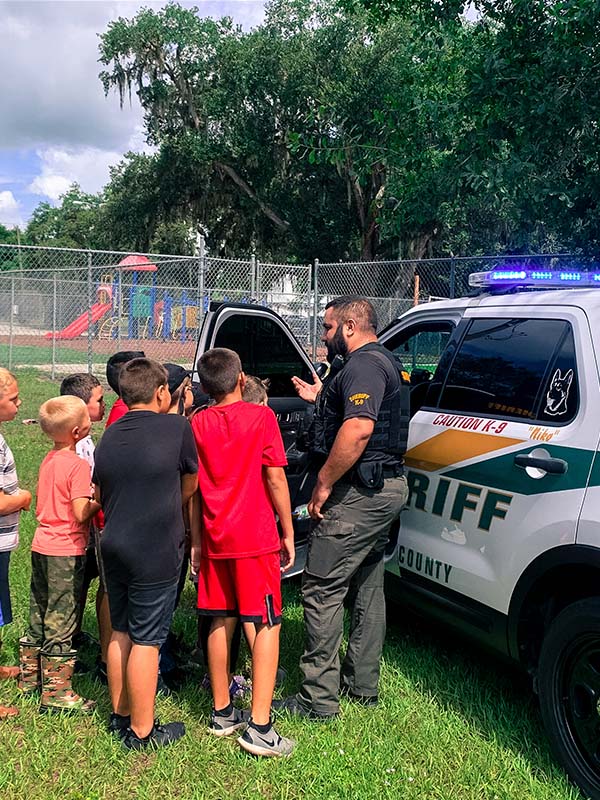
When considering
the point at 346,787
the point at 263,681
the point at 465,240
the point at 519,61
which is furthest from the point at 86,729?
the point at 465,240

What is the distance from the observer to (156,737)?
302cm

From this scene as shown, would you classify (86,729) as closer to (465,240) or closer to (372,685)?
(372,685)

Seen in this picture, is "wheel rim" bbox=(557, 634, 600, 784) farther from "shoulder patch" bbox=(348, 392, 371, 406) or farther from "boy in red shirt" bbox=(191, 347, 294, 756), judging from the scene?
"shoulder patch" bbox=(348, 392, 371, 406)

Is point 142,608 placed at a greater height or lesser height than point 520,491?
lesser

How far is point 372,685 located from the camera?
342 centimetres

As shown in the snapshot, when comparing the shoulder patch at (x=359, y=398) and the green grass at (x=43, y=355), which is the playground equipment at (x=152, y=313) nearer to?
the green grass at (x=43, y=355)

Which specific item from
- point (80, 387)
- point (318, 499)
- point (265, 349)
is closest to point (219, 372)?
point (318, 499)

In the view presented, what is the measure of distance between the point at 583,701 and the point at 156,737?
179cm

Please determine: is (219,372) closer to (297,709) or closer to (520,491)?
(520,491)

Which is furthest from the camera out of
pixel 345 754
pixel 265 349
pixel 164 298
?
pixel 164 298

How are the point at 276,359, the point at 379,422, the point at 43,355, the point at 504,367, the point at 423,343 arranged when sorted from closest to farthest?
the point at 379,422
the point at 504,367
the point at 276,359
the point at 423,343
the point at 43,355

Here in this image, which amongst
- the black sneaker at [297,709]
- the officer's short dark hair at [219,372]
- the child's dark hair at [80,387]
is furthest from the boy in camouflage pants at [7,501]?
the black sneaker at [297,709]

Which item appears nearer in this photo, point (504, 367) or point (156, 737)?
point (156, 737)

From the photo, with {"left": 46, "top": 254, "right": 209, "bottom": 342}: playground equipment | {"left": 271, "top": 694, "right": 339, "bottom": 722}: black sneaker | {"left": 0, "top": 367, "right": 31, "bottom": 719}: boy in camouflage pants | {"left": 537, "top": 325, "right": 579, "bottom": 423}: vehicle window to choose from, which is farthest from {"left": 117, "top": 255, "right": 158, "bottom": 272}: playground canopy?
{"left": 537, "top": 325, "right": 579, "bottom": 423}: vehicle window
